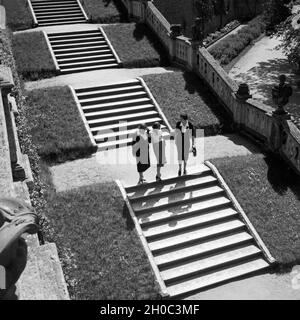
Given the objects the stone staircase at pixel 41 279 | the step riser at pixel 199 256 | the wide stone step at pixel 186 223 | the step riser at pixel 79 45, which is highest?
the stone staircase at pixel 41 279

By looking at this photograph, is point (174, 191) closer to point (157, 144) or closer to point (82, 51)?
point (157, 144)

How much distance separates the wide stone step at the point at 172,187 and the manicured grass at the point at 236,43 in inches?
588

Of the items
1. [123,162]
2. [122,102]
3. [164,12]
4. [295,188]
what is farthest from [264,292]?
[164,12]

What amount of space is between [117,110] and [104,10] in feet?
34.6

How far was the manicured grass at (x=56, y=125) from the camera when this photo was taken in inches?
542

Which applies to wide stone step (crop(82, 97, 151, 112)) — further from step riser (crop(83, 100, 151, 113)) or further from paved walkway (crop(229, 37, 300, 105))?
paved walkway (crop(229, 37, 300, 105))

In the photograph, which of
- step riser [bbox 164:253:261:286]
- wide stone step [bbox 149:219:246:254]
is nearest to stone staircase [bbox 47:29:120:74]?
wide stone step [bbox 149:219:246:254]

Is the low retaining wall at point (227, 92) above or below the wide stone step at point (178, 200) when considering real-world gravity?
above

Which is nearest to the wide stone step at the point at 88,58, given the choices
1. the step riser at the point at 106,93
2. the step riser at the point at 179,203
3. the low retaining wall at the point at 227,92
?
the low retaining wall at the point at 227,92

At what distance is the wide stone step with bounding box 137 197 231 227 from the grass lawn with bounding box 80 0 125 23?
14762mm

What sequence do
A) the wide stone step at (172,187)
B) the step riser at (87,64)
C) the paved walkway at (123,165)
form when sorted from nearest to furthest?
1. the wide stone step at (172,187)
2. the paved walkway at (123,165)
3. the step riser at (87,64)

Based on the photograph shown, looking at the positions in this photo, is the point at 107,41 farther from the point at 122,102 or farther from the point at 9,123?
the point at 9,123

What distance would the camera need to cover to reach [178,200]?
39.3ft

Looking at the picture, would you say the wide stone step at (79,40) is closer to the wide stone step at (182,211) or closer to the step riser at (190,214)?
the wide stone step at (182,211)
